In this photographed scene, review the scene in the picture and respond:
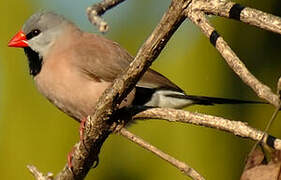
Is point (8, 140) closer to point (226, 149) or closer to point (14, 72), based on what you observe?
point (14, 72)

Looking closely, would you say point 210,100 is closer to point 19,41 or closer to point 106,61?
point 106,61

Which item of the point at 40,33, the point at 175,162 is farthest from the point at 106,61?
→ the point at 175,162

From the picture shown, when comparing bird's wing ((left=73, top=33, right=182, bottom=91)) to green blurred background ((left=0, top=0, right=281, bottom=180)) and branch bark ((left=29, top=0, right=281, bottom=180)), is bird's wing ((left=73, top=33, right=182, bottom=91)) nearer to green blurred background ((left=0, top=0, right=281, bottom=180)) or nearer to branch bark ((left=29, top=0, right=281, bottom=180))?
green blurred background ((left=0, top=0, right=281, bottom=180))

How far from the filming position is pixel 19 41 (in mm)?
5098

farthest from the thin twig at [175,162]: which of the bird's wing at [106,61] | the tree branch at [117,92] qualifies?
the bird's wing at [106,61]

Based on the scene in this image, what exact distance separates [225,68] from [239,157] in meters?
0.62

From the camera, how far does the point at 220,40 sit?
2934mm

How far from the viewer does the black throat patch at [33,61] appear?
496cm

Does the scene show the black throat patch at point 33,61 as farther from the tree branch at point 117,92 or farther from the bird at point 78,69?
the tree branch at point 117,92

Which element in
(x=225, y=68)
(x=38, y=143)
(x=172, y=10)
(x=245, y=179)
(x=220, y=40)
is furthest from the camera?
(x=38, y=143)

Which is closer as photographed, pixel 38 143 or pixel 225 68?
pixel 225 68

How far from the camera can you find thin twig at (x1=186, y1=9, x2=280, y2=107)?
2.46 m

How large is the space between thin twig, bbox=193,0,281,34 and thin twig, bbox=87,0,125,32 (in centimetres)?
72

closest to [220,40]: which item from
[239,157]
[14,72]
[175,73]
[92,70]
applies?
[239,157]
